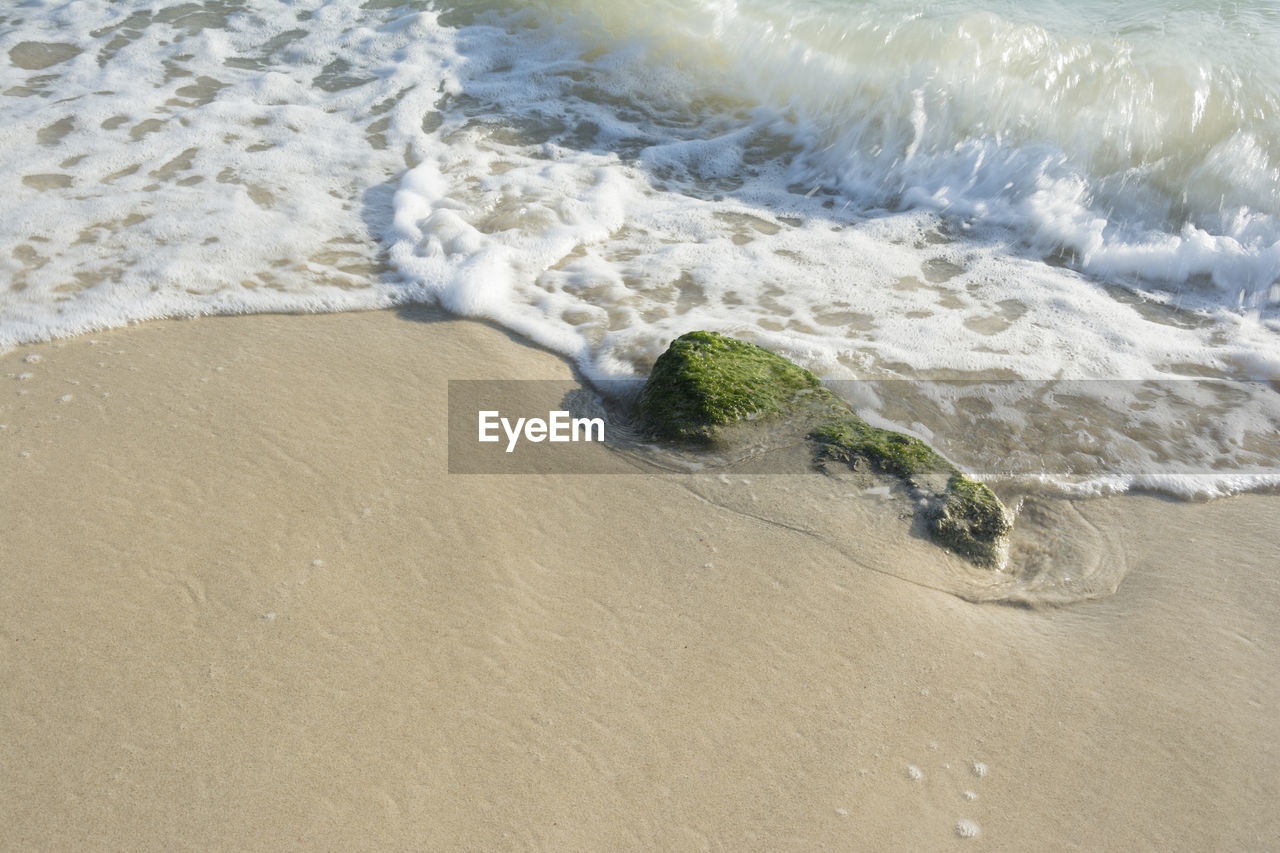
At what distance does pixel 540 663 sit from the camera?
2.31m

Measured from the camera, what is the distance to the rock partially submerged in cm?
288

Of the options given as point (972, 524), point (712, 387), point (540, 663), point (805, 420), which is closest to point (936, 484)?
point (972, 524)

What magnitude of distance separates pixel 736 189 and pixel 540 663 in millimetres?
3979

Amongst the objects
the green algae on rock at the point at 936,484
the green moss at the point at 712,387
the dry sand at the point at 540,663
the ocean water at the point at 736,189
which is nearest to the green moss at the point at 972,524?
the green algae on rock at the point at 936,484

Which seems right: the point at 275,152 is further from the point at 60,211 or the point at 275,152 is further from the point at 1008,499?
the point at 1008,499

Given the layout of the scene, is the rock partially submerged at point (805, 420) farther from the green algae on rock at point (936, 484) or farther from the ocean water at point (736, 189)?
the ocean water at point (736, 189)

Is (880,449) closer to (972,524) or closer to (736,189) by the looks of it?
(972,524)

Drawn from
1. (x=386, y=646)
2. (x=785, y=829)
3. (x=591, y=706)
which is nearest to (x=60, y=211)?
(x=386, y=646)

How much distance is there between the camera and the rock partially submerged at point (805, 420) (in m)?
2.88

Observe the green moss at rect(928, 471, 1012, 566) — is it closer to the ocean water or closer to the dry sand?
the dry sand

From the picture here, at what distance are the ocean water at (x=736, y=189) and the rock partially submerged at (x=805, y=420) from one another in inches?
11.1

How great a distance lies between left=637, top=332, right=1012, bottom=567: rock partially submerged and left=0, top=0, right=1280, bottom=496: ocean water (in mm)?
283

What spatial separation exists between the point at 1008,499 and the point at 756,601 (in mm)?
1174

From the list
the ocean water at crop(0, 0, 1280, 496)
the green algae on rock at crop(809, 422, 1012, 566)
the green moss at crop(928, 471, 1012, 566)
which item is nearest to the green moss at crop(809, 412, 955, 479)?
the green algae on rock at crop(809, 422, 1012, 566)
